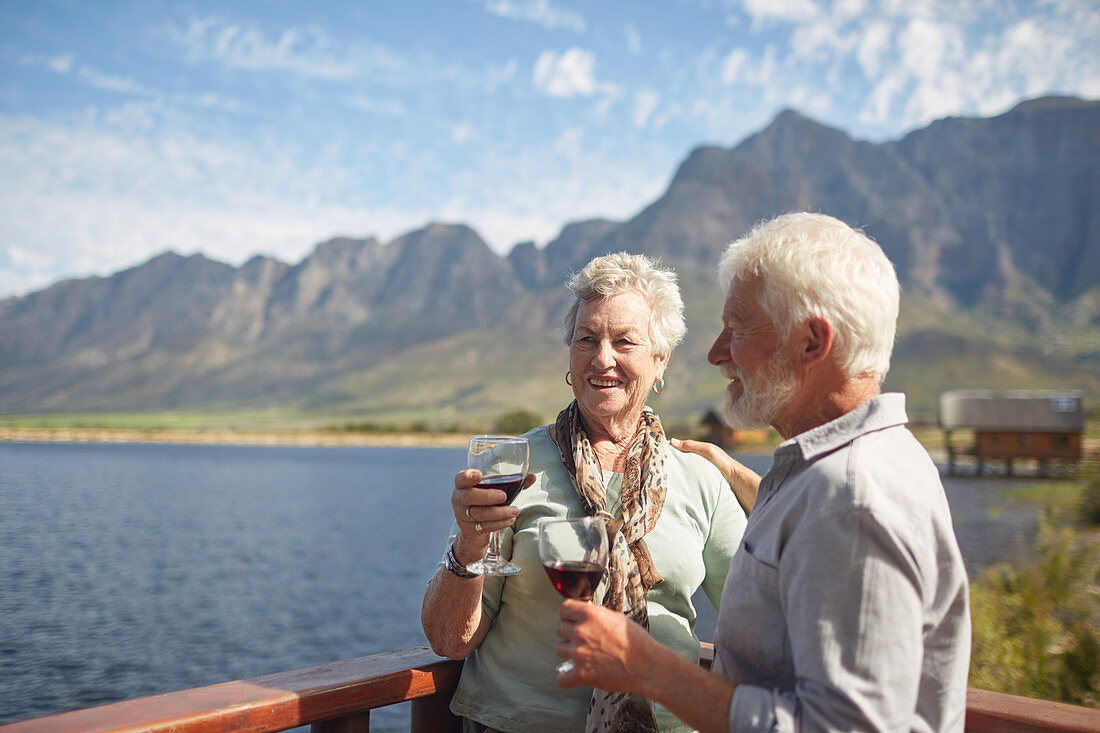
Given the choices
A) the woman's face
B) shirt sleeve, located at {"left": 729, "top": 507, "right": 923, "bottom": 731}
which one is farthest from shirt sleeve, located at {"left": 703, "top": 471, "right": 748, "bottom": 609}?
shirt sleeve, located at {"left": 729, "top": 507, "right": 923, "bottom": 731}

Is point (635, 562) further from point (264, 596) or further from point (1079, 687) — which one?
point (264, 596)

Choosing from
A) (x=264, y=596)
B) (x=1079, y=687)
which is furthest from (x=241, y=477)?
(x=1079, y=687)

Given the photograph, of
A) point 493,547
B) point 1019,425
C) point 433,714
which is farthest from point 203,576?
point 1019,425

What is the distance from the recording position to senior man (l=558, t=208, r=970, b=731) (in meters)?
1.38

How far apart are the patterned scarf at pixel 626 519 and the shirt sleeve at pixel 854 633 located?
103 centimetres

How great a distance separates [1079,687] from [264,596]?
24643mm

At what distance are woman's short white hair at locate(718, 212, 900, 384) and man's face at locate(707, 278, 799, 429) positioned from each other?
40mm

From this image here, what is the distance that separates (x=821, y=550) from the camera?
4.77 ft

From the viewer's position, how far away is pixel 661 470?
112 inches

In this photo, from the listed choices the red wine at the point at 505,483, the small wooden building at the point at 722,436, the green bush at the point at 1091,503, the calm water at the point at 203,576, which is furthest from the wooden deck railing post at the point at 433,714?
the small wooden building at the point at 722,436

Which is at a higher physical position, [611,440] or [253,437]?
[611,440]

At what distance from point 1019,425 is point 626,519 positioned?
187ft

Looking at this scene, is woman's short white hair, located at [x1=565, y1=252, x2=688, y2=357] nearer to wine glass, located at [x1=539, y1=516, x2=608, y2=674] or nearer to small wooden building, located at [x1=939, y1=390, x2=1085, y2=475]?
wine glass, located at [x1=539, y1=516, x2=608, y2=674]

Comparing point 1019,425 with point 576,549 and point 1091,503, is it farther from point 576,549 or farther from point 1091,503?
point 576,549
